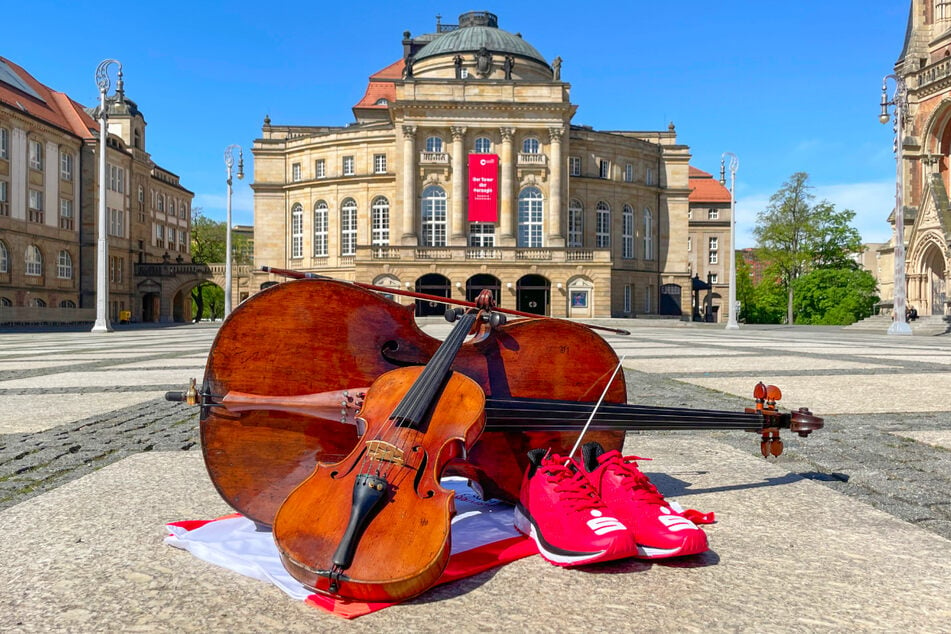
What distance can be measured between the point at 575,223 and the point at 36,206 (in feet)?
118

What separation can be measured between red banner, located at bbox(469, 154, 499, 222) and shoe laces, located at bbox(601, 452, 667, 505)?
4248 cm

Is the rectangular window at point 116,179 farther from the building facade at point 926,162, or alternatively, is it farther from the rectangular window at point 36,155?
the building facade at point 926,162

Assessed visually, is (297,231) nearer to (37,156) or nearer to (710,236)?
(37,156)

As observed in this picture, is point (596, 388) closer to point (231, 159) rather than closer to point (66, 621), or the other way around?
point (66, 621)

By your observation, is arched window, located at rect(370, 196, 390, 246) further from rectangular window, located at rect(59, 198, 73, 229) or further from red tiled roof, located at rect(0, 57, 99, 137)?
red tiled roof, located at rect(0, 57, 99, 137)

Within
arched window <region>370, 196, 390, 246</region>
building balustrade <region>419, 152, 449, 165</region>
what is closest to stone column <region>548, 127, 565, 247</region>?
building balustrade <region>419, 152, 449, 165</region>

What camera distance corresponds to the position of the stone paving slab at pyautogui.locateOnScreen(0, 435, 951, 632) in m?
1.68

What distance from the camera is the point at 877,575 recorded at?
1.97 metres

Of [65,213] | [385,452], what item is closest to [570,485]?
[385,452]

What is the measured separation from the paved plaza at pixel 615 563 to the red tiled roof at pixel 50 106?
48537mm

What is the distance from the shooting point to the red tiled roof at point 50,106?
43.7m

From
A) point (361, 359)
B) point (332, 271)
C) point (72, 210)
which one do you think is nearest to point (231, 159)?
point (332, 271)

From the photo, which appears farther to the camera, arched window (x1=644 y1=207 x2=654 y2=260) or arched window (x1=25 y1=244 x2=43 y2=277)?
arched window (x1=644 y1=207 x2=654 y2=260)

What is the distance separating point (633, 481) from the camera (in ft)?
7.45
